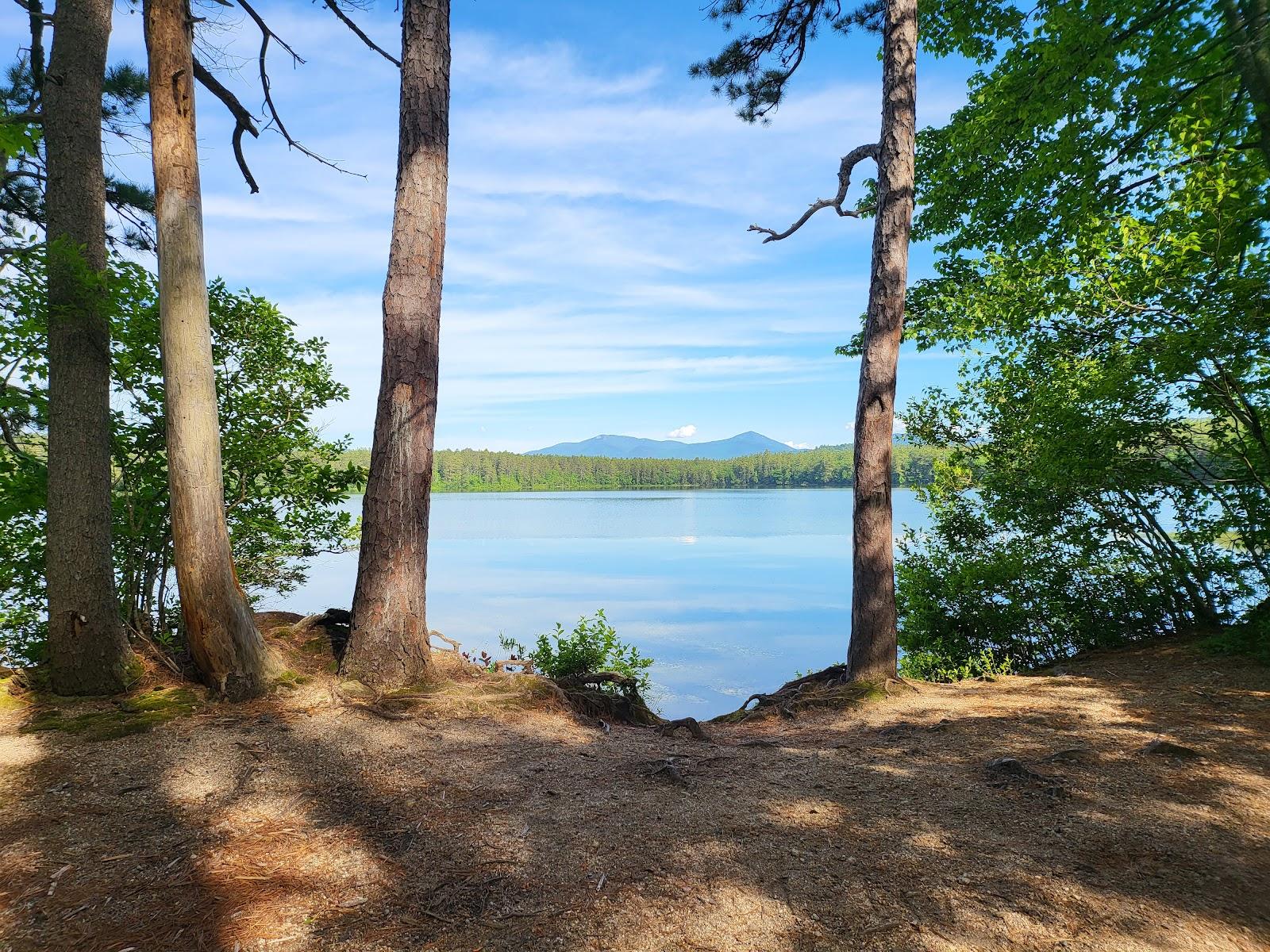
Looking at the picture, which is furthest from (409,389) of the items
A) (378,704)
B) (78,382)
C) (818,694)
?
(818,694)

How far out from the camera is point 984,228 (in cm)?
936

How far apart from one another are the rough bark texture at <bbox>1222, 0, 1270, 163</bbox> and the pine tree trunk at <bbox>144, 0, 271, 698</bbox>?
22.6 ft

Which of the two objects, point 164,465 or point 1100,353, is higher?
point 1100,353

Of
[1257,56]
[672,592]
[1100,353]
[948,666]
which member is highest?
[1257,56]

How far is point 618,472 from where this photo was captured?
106 m

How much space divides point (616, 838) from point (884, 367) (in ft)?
16.5

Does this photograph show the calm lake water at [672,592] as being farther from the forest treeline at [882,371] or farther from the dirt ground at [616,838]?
the dirt ground at [616,838]

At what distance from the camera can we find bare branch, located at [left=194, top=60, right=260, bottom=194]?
611cm

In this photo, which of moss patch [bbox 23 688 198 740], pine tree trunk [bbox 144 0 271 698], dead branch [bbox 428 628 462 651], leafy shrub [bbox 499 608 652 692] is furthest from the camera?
leafy shrub [bbox 499 608 652 692]

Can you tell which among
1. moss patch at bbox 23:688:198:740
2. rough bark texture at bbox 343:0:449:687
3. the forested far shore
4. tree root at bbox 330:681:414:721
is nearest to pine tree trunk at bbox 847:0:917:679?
rough bark texture at bbox 343:0:449:687

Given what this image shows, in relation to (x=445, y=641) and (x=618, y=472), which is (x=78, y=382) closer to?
(x=445, y=641)

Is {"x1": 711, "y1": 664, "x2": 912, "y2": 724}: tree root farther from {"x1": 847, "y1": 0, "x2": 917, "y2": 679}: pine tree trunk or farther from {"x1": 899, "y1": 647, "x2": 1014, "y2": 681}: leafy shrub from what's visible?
{"x1": 899, "y1": 647, "x2": 1014, "y2": 681}: leafy shrub

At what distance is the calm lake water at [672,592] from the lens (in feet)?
42.8

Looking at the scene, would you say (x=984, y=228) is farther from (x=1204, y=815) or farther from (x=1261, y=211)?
(x=1204, y=815)
